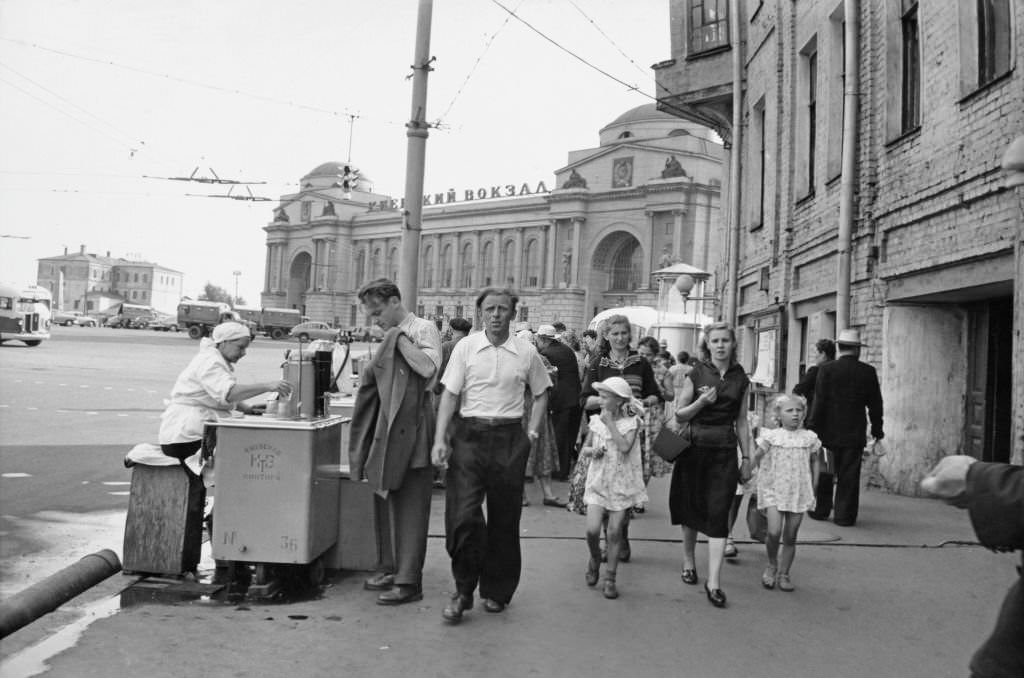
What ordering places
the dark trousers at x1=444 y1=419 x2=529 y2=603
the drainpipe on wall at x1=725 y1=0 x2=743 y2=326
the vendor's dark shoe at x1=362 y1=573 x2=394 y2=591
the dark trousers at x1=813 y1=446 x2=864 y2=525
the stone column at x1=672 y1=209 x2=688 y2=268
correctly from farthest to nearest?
the stone column at x1=672 y1=209 x2=688 y2=268 → the drainpipe on wall at x1=725 y1=0 x2=743 y2=326 → the dark trousers at x1=813 y1=446 x2=864 y2=525 → the vendor's dark shoe at x1=362 y1=573 x2=394 y2=591 → the dark trousers at x1=444 y1=419 x2=529 y2=603

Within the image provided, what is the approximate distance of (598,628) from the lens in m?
5.14

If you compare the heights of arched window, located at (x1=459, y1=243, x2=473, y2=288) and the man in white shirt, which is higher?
arched window, located at (x1=459, y1=243, x2=473, y2=288)

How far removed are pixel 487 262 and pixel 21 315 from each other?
55.4 metres

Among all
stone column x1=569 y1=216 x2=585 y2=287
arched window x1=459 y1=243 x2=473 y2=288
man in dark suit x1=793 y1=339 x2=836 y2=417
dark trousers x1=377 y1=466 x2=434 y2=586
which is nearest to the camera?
dark trousers x1=377 y1=466 x2=434 y2=586

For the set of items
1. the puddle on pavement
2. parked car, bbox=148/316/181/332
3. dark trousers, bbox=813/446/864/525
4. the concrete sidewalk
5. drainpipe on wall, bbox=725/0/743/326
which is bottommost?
the puddle on pavement

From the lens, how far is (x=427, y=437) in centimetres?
558

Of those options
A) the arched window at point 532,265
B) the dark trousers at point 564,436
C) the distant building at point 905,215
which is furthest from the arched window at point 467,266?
the dark trousers at point 564,436

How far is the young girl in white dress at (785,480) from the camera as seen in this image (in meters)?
6.21

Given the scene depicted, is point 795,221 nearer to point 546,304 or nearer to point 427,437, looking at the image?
point 427,437

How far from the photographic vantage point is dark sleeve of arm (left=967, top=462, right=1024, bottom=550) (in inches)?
87.4

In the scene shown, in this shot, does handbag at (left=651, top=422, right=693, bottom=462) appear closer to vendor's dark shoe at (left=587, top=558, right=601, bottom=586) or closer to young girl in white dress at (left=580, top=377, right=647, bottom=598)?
young girl in white dress at (left=580, top=377, right=647, bottom=598)

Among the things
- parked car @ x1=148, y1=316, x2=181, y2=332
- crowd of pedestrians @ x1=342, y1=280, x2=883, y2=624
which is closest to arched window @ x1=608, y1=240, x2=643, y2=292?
parked car @ x1=148, y1=316, x2=181, y2=332

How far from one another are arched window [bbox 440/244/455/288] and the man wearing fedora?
282 feet

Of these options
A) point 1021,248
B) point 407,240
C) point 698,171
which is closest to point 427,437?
point 1021,248
